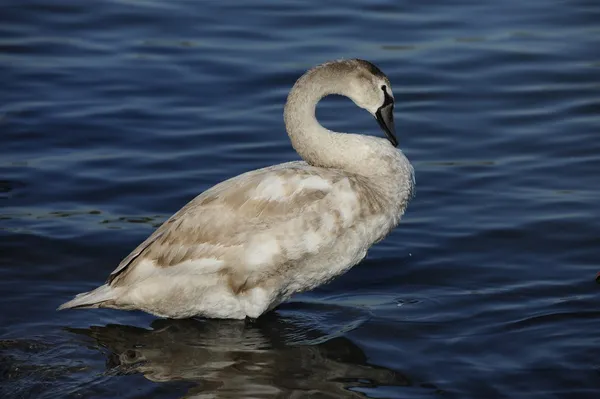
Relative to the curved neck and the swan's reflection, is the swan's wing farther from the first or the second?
the swan's reflection

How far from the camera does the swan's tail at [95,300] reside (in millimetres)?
8375

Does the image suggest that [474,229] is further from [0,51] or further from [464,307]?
[0,51]

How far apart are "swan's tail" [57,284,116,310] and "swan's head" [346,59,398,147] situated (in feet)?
6.81

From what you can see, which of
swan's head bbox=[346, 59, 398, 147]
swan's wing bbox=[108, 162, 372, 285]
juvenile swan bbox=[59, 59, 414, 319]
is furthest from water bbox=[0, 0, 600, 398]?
swan's head bbox=[346, 59, 398, 147]

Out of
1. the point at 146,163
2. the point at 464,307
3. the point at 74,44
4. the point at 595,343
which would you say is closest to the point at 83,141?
the point at 146,163

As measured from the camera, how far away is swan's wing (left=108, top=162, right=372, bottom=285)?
812 centimetres

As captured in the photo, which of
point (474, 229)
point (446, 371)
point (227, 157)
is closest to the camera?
point (446, 371)

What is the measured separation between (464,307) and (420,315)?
333mm

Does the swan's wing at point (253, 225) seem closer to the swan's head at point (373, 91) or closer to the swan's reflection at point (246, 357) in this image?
the swan's reflection at point (246, 357)

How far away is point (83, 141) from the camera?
471 inches

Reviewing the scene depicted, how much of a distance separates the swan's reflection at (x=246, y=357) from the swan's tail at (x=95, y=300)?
0.57 feet

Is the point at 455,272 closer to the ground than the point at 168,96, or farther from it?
closer to the ground

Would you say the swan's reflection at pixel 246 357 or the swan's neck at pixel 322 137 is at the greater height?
the swan's neck at pixel 322 137

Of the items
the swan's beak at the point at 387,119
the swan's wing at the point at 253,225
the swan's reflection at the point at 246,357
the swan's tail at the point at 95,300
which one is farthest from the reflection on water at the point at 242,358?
the swan's beak at the point at 387,119
